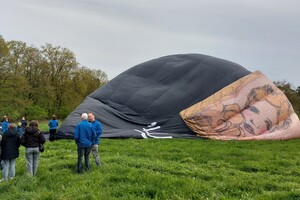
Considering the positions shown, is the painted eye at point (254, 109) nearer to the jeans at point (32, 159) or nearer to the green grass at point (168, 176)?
the green grass at point (168, 176)

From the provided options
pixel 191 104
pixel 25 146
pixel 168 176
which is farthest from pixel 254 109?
pixel 25 146

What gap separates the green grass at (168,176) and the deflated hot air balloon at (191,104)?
383cm

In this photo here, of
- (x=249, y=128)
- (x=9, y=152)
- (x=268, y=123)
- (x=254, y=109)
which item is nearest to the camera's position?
(x=9, y=152)

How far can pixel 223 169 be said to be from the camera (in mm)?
10148

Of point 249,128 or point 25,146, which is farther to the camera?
point 249,128

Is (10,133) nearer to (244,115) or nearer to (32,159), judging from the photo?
(32,159)

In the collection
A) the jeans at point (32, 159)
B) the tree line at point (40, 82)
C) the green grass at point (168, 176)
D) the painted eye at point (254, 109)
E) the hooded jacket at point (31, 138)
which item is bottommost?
the green grass at point (168, 176)

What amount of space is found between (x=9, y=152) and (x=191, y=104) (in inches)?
422

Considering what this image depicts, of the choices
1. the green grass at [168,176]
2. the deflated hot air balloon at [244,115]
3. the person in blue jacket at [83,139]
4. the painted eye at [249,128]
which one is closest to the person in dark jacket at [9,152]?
the green grass at [168,176]

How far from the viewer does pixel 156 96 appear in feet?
67.4

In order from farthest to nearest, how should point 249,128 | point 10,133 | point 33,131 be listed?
point 249,128 → point 10,133 → point 33,131

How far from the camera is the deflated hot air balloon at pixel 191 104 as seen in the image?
17.9 metres

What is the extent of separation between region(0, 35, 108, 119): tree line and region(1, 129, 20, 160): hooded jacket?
28.7 metres

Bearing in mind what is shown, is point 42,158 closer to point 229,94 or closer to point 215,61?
point 229,94
